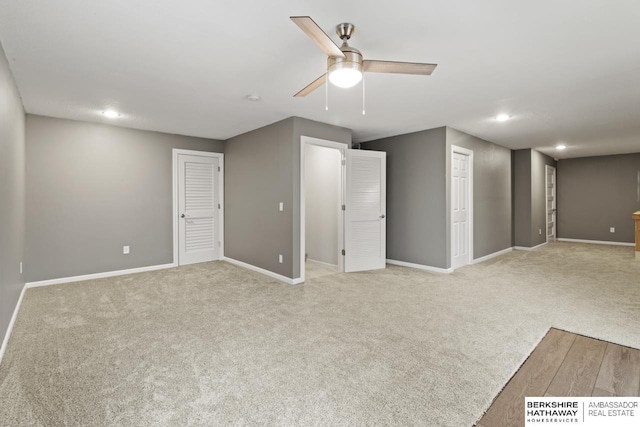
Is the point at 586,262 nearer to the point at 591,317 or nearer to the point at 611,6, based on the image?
the point at 591,317

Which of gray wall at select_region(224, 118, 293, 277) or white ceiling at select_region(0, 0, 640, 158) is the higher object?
white ceiling at select_region(0, 0, 640, 158)

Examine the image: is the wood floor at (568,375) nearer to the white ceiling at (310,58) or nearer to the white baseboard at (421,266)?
the white ceiling at (310,58)

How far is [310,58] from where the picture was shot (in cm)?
253

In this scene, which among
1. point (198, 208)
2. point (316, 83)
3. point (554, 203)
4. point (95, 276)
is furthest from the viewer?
point (554, 203)

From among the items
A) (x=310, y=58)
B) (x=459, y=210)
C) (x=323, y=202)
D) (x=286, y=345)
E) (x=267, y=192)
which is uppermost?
(x=310, y=58)

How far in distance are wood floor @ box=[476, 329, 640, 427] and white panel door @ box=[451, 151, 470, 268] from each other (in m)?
2.72

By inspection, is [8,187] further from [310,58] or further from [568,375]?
[568,375]

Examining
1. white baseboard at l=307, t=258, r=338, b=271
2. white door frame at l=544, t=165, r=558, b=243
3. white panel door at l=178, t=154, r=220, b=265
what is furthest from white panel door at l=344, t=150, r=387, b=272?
white door frame at l=544, t=165, r=558, b=243

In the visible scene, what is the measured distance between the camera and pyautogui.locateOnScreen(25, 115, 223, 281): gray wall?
417cm

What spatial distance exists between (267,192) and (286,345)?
269cm

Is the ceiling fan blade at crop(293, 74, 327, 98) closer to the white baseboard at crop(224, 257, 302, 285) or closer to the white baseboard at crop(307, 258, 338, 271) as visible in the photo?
the white baseboard at crop(224, 257, 302, 285)

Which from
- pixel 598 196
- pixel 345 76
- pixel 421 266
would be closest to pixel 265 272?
pixel 421 266

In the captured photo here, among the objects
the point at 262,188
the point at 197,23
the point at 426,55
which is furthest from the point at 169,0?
the point at 262,188

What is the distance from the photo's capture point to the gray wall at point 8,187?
7.88ft
